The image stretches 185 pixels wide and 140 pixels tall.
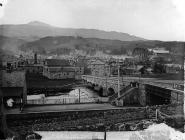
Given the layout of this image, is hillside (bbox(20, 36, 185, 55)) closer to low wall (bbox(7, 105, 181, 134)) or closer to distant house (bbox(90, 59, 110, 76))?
distant house (bbox(90, 59, 110, 76))

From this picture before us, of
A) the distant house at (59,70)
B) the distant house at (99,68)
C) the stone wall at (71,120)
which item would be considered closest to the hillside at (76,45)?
the distant house at (99,68)

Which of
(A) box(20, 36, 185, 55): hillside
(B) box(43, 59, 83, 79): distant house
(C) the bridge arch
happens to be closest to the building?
(B) box(43, 59, 83, 79): distant house

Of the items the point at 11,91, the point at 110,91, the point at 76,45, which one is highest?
the point at 76,45

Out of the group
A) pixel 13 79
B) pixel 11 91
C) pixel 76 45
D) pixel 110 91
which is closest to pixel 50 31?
pixel 13 79

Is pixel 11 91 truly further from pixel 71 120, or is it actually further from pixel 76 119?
pixel 76 119

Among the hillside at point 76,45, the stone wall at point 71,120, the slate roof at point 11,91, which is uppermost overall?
the hillside at point 76,45

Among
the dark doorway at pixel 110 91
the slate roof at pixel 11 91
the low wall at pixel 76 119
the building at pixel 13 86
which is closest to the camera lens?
the low wall at pixel 76 119

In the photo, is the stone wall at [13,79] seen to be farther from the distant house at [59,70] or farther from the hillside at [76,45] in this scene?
the hillside at [76,45]

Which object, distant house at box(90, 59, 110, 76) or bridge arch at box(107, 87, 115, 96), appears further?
distant house at box(90, 59, 110, 76)

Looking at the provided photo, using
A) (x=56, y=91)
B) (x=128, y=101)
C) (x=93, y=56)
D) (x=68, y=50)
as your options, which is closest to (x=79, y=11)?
(x=128, y=101)

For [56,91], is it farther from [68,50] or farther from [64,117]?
[68,50]

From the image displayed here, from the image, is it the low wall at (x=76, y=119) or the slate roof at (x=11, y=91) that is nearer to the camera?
the low wall at (x=76, y=119)
